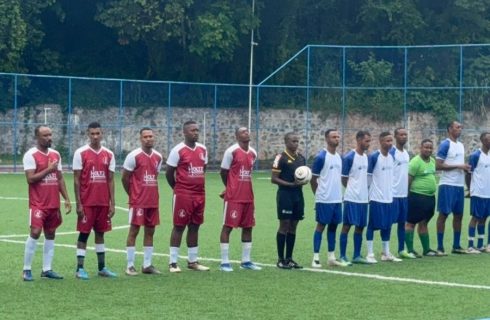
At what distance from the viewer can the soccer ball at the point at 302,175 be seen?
50.5 feet

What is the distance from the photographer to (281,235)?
15.7 meters

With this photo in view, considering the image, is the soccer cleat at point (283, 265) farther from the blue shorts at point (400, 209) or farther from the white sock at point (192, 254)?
the blue shorts at point (400, 209)

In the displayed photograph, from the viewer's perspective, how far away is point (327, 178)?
1609cm

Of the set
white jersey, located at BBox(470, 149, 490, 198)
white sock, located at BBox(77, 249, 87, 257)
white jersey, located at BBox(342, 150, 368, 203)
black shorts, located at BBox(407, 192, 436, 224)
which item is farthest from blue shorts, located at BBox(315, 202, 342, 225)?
white sock, located at BBox(77, 249, 87, 257)

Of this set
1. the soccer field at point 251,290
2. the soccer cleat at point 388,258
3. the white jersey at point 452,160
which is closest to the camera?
the soccer field at point 251,290

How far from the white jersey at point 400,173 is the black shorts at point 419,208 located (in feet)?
0.90

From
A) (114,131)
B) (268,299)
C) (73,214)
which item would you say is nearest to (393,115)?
(114,131)

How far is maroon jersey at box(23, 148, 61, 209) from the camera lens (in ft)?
46.2

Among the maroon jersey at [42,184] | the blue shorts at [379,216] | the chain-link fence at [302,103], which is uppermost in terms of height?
the chain-link fence at [302,103]

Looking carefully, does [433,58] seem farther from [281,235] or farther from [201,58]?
[281,235]

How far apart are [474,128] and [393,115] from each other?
10.2 ft

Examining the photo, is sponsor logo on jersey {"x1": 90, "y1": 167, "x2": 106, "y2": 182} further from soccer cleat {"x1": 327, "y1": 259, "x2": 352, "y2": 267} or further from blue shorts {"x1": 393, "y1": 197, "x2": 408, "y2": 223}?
blue shorts {"x1": 393, "y1": 197, "x2": 408, "y2": 223}

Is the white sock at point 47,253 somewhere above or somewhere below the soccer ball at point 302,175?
below

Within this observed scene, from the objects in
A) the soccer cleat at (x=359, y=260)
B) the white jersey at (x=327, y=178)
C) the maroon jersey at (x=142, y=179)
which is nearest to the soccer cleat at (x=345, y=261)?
the soccer cleat at (x=359, y=260)
